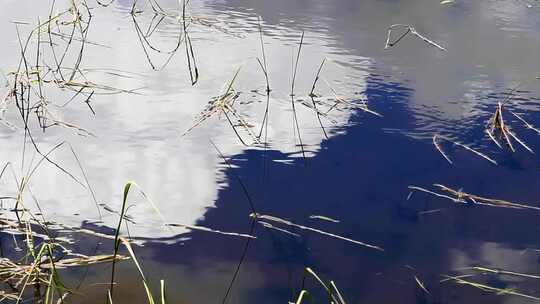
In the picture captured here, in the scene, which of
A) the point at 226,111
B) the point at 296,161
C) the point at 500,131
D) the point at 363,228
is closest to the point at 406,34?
the point at 500,131

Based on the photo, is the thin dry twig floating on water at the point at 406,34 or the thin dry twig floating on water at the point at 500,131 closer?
the thin dry twig floating on water at the point at 500,131

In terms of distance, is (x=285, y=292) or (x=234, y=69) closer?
(x=285, y=292)

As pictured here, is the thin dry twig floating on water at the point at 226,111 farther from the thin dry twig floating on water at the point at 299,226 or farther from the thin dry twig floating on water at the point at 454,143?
the thin dry twig floating on water at the point at 454,143

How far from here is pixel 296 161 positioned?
4.15ft

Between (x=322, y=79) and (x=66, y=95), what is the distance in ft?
2.29

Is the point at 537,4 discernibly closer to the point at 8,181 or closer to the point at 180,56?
the point at 180,56

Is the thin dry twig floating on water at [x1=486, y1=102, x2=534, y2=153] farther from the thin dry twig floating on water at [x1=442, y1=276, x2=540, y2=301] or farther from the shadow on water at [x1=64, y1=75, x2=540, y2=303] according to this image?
the thin dry twig floating on water at [x1=442, y1=276, x2=540, y2=301]

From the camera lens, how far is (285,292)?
906 millimetres

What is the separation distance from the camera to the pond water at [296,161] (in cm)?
96

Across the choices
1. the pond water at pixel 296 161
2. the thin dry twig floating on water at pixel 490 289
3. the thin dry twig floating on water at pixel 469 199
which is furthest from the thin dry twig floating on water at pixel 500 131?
the thin dry twig floating on water at pixel 490 289

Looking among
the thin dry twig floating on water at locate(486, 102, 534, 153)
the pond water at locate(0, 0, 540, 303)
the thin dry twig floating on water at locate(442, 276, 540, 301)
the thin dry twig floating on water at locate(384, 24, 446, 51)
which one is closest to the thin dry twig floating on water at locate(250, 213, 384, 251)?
the pond water at locate(0, 0, 540, 303)

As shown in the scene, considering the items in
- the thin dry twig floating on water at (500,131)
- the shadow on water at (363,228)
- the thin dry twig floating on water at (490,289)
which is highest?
the thin dry twig floating on water at (500,131)

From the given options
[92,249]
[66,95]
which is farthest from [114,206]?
[66,95]

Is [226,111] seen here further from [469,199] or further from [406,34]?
[406,34]
